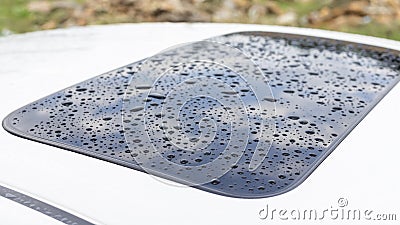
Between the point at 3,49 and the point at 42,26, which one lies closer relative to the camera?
the point at 3,49

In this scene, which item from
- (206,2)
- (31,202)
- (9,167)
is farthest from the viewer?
(206,2)

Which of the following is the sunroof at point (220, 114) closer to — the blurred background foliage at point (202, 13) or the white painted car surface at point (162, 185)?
the white painted car surface at point (162, 185)

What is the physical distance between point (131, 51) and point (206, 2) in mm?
4572

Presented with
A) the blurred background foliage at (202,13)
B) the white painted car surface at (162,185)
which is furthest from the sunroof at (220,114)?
the blurred background foliage at (202,13)

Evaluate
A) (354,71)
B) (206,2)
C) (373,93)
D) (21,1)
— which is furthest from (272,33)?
(21,1)

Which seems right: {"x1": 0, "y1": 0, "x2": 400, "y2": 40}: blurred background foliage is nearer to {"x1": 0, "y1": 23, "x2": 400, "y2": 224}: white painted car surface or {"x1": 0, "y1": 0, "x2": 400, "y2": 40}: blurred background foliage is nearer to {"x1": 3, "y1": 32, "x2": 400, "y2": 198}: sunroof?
{"x1": 3, "y1": 32, "x2": 400, "y2": 198}: sunroof

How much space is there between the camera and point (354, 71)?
5.47 feet

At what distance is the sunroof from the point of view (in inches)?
43.3

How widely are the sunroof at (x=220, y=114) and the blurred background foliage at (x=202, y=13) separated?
3.93 meters

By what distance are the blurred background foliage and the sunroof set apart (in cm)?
393

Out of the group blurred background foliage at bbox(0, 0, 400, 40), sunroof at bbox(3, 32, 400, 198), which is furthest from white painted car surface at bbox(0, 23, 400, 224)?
blurred background foliage at bbox(0, 0, 400, 40)

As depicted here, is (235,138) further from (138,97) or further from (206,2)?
(206,2)

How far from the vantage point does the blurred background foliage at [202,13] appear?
18.6ft

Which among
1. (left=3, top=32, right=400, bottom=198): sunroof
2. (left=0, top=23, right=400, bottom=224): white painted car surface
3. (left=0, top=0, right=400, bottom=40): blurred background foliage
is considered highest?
(left=0, top=0, right=400, bottom=40): blurred background foliage
